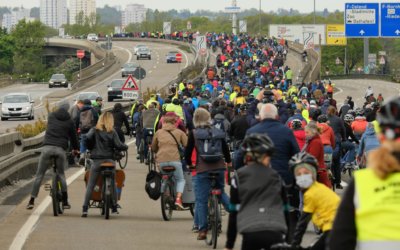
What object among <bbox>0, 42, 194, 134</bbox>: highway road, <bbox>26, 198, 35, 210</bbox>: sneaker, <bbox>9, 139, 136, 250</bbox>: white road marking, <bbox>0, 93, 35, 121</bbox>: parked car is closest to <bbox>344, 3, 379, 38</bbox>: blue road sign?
<bbox>0, 42, 194, 134</bbox>: highway road

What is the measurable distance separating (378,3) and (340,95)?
17999mm

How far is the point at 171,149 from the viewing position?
17.1 m

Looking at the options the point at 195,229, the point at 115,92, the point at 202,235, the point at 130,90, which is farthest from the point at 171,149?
the point at 115,92

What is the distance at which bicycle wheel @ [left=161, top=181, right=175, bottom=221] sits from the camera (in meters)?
17.1

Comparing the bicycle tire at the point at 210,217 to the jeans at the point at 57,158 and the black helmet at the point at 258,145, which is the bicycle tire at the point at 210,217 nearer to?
the jeans at the point at 57,158

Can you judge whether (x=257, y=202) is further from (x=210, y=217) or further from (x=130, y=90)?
(x=130, y=90)

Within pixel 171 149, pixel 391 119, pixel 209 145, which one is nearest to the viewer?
pixel 391 119

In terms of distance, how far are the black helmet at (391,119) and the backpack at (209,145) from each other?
29.2ft

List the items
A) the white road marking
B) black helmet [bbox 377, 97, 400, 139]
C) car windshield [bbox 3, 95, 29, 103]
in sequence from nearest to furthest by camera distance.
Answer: black helmet [bbox 377, 97, 400, 139] < the white road marking < car windshield [bbox 3, 95, 29, 103]

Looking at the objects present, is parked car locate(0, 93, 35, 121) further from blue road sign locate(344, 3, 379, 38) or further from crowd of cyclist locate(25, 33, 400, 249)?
crowd of cyclist locate(25, 33, 400, 249)

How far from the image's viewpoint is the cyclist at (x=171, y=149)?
1708 cm

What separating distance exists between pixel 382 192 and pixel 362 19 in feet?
204

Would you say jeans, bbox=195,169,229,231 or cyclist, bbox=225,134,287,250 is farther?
jeans, bbox=195,169,229,231

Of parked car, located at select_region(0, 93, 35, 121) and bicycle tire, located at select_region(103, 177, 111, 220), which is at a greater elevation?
bicycle tire, located at select_region(103, 177, 111, 220)
